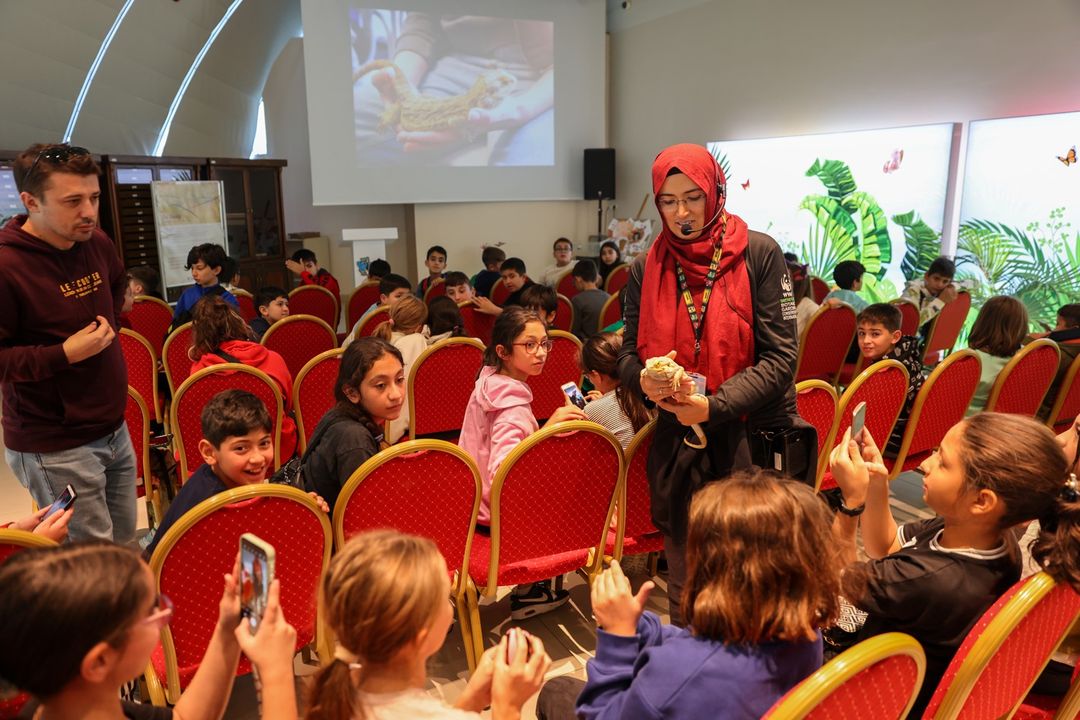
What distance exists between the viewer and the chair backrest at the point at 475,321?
555 cm

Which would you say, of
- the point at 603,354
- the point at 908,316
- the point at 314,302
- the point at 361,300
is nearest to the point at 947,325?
the point at 908,316

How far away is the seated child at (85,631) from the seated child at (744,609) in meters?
0.63

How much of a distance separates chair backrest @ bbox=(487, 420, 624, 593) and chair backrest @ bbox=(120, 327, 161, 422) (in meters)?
2.52

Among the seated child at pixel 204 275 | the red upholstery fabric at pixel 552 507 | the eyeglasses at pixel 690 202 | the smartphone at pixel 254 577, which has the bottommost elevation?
the red upholstery fabric at pixel 552 507

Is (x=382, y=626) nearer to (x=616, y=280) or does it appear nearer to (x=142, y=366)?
(x=142, y=366)

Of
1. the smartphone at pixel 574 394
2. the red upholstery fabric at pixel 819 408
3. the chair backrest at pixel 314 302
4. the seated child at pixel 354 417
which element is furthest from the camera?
the chair backrest at pixel 314 302

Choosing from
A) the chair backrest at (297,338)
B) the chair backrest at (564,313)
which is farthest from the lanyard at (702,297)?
the chair backrest at (564,313)

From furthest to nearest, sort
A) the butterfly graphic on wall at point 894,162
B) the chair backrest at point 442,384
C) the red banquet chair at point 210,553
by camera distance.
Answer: the butterfly graphic on wall at point 894,162 < the chair backrest at point 442,384 < the red banquet chair at point 210,553

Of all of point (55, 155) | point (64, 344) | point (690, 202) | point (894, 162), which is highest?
point (894, 162)

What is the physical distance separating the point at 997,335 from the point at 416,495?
3171 mm

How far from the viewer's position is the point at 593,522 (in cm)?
253

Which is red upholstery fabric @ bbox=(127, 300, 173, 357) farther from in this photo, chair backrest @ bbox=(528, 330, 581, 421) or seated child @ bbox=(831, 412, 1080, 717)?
seated child @ bbox=(831, 412, 1080, 717)

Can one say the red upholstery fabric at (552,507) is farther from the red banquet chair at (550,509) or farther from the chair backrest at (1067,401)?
the chair backrest at (1067,401)

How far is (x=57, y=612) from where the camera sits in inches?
41.4
